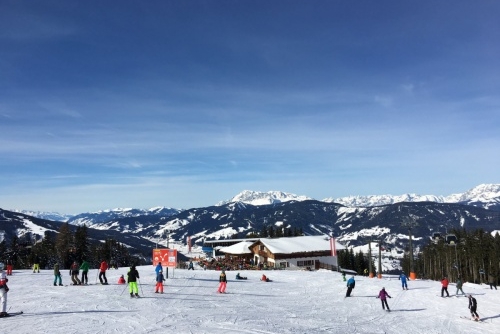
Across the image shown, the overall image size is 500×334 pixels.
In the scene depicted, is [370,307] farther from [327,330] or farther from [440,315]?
[327,330]

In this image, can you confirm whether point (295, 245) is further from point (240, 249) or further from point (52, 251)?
point (52, 251)

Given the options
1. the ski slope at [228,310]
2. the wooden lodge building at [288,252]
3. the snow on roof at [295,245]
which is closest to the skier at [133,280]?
the ski slope at [228,310]

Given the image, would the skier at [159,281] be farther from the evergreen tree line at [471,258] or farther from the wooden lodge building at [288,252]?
the evergreen tree line at [471,258]

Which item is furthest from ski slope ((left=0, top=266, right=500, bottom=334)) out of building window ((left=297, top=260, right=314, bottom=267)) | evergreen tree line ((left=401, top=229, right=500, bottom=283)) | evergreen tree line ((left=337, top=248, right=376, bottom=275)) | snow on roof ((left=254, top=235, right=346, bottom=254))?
evergreen tree line ((left=337, top=248, right=376, bottom=275))

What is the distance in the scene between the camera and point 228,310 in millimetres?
20156

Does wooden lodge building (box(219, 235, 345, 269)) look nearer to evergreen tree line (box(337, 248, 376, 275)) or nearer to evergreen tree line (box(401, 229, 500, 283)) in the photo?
evergreen tree line (box(401, 229, 500, 283))

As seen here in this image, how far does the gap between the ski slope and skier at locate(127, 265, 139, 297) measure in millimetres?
553

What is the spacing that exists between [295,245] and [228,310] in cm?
5311

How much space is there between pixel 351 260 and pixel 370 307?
93713 mm

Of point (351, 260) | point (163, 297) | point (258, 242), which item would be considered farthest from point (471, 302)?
point (351, 260)

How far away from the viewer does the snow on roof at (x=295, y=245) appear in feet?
225

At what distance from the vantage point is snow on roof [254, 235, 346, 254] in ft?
225

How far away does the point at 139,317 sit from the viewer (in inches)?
671

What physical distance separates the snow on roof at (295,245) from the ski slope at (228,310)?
36641 mm
